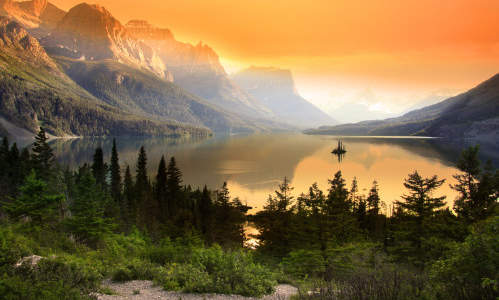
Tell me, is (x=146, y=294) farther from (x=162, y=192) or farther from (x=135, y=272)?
(x=162, y=192)

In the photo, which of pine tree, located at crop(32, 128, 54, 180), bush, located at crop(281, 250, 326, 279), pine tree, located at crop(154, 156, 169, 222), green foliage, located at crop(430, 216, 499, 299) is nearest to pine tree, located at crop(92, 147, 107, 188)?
pine tree, located at crop(154, 156, 169, 222)

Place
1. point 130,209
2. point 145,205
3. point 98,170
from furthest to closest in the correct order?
1. point 98,170
2. point 130,209
3. point 145,205

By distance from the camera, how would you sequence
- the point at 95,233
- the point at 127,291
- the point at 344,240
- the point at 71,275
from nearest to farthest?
the point at 71,275
the point at 127,291
the point at 95,233
the point at 344,240

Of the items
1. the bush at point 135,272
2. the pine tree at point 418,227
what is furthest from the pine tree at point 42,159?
the pine tree at point 418,227

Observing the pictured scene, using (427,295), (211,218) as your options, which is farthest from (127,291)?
(211,218)

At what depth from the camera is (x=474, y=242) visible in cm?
987

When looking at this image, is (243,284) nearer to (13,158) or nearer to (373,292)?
(373,292)

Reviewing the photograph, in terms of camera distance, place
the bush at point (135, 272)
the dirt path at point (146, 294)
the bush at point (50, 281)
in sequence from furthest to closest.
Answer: the bush at point (135, 272), the dirt path at point (146, 294), the bush at point (50, 281)

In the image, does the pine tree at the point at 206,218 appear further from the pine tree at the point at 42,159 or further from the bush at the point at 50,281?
the bush at the point at 50,281

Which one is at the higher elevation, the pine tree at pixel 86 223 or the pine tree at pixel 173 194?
the pine tree at pixel 86 223

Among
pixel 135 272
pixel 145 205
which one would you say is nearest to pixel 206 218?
pixel 145 205

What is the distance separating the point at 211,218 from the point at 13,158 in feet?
131

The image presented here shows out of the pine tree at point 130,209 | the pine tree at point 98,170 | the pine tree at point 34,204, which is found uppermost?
the pine tree at point 34,204

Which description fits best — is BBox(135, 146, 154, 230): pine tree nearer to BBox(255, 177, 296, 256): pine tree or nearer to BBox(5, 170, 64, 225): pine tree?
BBox(255, 177, 296, 256): pine tree
